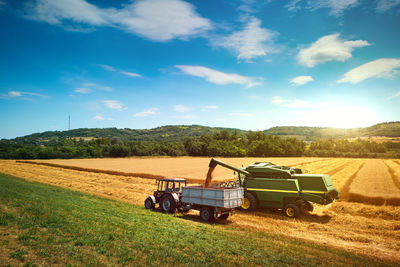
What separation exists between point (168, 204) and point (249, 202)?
563cm

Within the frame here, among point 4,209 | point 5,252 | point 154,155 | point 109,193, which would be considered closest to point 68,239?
point 5,252

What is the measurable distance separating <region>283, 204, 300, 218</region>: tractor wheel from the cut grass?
482cm

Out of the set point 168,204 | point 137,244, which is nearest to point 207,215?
point 168,204

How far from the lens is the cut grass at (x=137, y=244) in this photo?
Answer: 298 inches

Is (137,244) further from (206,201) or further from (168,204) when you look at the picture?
(168,204)

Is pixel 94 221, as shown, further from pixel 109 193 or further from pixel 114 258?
pixel 109 193

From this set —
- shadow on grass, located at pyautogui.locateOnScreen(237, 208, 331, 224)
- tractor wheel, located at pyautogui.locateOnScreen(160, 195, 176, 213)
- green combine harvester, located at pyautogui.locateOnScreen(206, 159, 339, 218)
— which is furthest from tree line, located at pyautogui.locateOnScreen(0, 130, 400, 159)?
shadow on grass, located at pyautogui.locateOnScreen(237, 208, 331, 224)

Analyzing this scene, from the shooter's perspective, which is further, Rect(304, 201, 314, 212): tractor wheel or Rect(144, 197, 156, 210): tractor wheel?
Rect(304, 201, 314, 212): tractor wheel

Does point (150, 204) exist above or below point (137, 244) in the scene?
below

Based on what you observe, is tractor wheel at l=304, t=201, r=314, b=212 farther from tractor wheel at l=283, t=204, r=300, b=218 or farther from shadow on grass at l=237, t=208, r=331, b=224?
tractor wheel at l=283, t=204, r=300, b=218

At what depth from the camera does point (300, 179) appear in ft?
53.9

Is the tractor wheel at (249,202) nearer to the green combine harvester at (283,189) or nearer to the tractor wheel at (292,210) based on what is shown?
the green combine harvester at (283,189)

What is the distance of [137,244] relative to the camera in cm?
877

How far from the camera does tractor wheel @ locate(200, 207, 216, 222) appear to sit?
14.1 m
